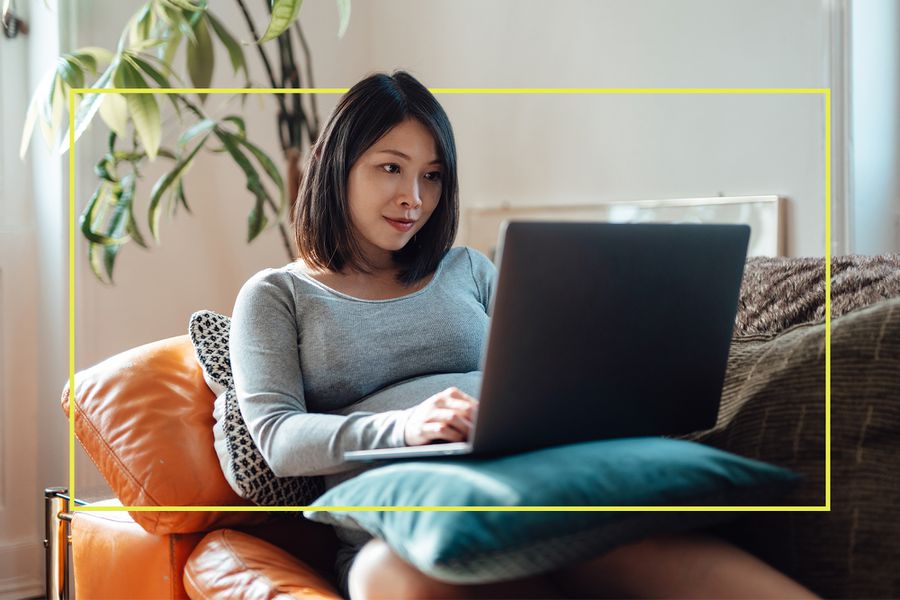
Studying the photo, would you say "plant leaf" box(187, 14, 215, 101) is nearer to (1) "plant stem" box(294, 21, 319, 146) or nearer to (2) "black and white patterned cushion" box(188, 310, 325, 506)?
(1) "plant stem" box(294, 21, 319, 146)

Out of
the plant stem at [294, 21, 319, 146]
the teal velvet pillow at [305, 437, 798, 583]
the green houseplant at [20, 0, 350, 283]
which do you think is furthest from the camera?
the plant stem at [294, 21, 319, 146]

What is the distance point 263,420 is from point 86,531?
1.41ft

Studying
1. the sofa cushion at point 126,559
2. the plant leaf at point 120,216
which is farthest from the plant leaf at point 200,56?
the sofa cushion at point 126,559

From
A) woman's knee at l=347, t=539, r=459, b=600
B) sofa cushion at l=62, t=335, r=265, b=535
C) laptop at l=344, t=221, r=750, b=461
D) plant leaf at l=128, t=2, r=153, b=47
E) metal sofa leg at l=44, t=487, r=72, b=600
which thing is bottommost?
metal sofa leg at l=44, t=487, r=72, b=600

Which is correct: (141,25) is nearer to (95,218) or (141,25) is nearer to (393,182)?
(95,218)

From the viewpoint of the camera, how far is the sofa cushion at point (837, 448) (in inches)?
36.5

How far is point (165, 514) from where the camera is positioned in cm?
129

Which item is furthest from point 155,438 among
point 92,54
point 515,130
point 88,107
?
point 515,130

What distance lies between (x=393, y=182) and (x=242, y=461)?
0.42m

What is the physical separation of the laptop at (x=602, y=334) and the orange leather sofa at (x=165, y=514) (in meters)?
0.40

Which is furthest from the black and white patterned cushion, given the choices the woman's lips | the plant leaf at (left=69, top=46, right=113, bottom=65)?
the plant leaf at (left=69, top=46, right=113, bottom=65)

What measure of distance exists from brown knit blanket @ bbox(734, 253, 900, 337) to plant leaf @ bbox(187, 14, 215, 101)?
1337mm

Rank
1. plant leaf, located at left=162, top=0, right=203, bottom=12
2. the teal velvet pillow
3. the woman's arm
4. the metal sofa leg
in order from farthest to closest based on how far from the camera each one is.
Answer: plant leaf, located at left=162, top=0, right=203, bottom=12 → the metal sofa leg → the woman's arm → the teal velvet pillow

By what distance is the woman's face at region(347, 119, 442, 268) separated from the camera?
1323mm
